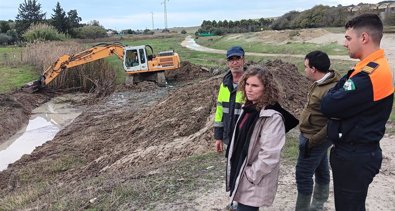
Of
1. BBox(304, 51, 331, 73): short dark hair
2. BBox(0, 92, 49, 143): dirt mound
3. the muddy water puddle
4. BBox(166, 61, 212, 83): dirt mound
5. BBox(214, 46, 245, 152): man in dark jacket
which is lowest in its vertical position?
the muddy water puddle

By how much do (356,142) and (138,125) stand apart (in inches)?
372

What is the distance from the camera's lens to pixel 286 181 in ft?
18.6

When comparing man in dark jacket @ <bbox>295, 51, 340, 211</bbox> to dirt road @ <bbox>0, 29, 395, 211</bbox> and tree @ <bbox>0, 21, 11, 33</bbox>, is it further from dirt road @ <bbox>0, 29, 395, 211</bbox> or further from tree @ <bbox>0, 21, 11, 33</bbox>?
tree @ <bbox>0, 21, 11, 33</bbox>

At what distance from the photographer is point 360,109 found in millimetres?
2885

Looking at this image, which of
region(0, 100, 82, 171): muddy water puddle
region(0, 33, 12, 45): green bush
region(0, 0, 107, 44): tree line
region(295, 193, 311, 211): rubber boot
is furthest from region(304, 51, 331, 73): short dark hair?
region(0, 33, 12, 45): green bush

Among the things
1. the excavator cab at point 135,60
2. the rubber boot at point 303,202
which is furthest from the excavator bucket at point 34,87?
the rubber boot at point 303,202

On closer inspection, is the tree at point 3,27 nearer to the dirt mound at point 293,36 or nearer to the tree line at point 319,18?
the tree line at point 319,18

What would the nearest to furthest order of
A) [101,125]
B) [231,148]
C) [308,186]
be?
[231,148] → [308,186] → [101,125]

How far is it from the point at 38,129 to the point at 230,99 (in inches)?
505

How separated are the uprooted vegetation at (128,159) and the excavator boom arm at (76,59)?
12.3ft

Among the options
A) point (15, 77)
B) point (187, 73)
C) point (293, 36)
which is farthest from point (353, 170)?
point (293, 36)

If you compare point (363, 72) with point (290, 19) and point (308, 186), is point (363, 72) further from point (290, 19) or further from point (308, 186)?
point (290, 19)

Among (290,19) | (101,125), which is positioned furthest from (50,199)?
(290,19)

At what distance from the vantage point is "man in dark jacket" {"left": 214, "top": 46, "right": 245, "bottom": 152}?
4.40m
